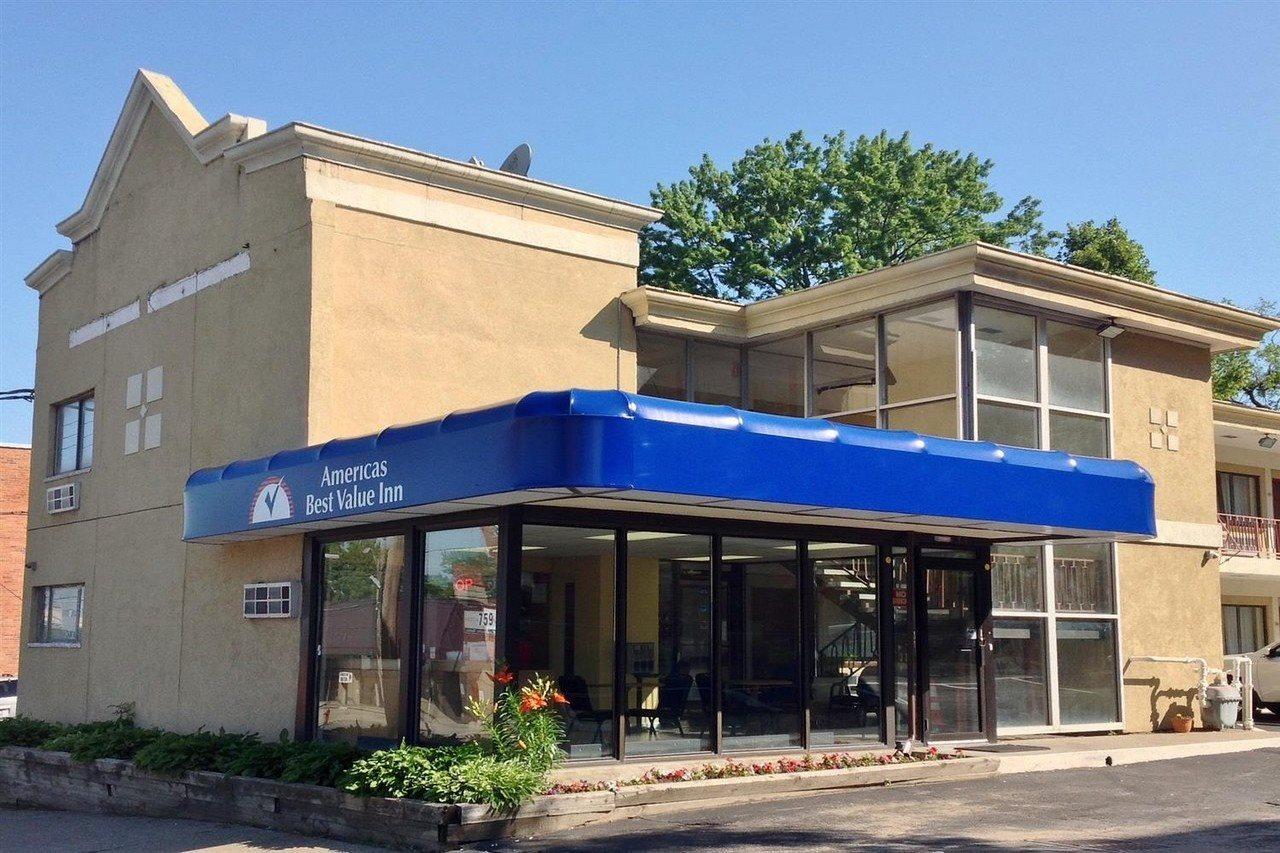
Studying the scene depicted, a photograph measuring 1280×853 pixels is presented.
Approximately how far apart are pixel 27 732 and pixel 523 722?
10.9 meters

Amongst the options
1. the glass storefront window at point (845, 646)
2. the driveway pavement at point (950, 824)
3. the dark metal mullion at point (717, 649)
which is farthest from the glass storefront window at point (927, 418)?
the driveway pavement at point (950, 824)

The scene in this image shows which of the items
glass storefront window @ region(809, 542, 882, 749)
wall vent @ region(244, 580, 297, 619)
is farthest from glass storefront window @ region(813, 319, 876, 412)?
wall vent @ region(244, 580, 297, 619)

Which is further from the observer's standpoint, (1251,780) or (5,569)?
(5,569)

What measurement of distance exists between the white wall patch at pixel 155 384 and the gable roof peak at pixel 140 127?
3.05 meters

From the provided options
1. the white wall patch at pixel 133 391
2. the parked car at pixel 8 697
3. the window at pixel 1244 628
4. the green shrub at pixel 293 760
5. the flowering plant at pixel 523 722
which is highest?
the white wall patch at pixel 133 391

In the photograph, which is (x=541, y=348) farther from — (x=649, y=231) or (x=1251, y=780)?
(x=649, y=231)

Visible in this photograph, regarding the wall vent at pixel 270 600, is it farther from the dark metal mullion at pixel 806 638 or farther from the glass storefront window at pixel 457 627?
the dark metal mullion at pixel 806 638

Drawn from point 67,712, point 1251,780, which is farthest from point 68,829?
point 1251,780

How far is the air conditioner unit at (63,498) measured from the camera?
20.8 meters

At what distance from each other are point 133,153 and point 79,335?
305cm

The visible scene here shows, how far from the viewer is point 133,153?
20.8 metres

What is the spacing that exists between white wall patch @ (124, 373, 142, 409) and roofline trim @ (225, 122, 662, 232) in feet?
12.6

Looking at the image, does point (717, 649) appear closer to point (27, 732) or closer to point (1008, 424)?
point (1008, 424)

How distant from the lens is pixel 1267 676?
24.8m
